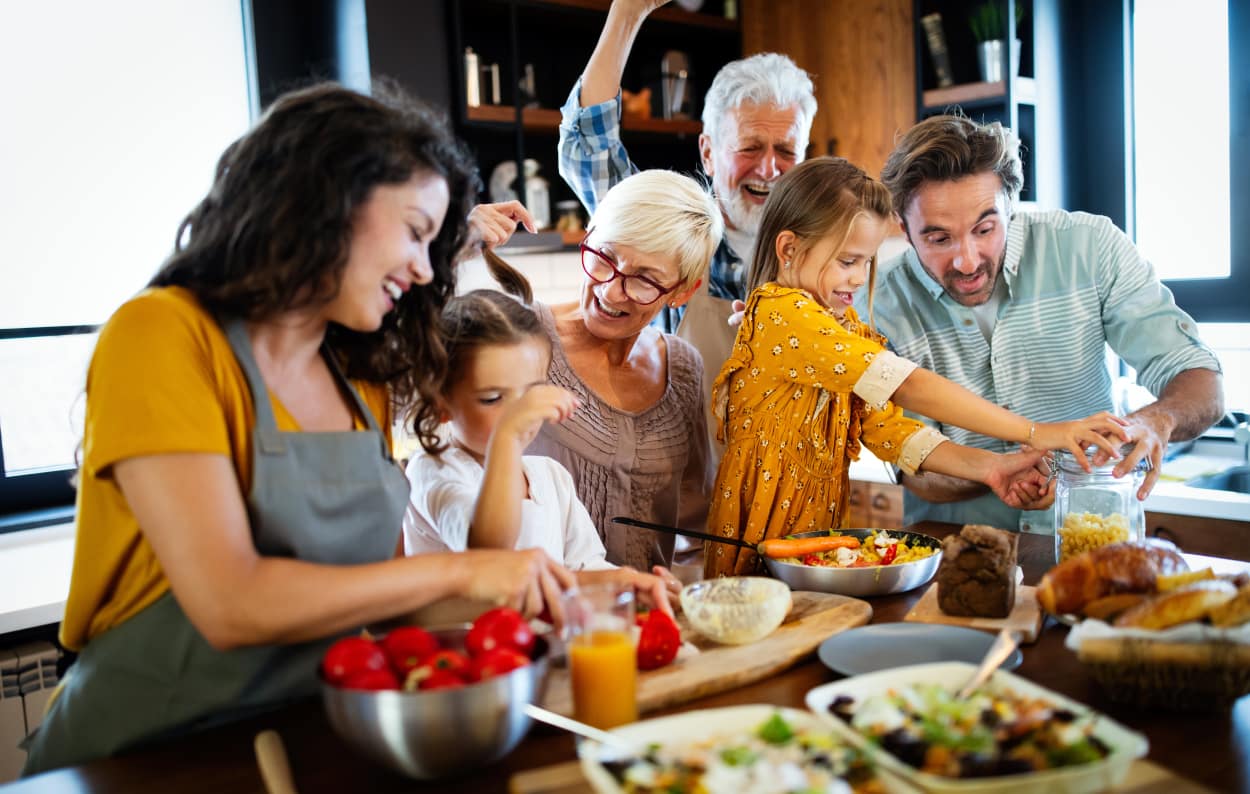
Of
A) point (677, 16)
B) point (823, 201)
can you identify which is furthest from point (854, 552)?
point (677, 16)

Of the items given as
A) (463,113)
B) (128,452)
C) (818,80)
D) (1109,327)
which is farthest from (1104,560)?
(818,80)

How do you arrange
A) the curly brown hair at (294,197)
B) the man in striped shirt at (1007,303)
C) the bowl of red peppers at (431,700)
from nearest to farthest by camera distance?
the bowl of red peppers at (431,700)
the curly brown hair at (294,197)
the man in striped shirt at (1007,303)

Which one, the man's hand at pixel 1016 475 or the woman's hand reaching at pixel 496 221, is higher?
the woman's hand reaching at pixel 496 221

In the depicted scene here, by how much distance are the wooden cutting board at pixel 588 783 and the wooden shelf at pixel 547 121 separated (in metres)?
2.86

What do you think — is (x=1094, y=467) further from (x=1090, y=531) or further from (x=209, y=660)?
(x=209, y=660)

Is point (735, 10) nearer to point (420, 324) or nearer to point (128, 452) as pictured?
point (420, 324)

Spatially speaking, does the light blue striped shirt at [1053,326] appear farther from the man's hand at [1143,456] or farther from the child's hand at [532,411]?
the child's hand at [532,411]

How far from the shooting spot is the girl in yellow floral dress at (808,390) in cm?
193

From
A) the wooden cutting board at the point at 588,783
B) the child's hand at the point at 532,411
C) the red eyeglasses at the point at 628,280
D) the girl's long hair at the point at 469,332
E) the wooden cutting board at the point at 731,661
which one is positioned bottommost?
the wooden cutting board at the point at 731,661

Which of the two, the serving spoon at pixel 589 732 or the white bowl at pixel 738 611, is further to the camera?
the white bowl at pixel 738 611

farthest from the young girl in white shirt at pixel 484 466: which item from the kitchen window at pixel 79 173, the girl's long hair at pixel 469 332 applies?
the kitchen window at pixel 79 173

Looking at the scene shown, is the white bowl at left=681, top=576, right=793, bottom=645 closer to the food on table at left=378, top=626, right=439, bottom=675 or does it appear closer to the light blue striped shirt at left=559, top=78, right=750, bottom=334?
the food on table at left=378, top=626, right=439, bottom=675

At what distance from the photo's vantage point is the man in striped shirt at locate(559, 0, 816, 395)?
103 inches

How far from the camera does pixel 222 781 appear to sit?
1.06 m
